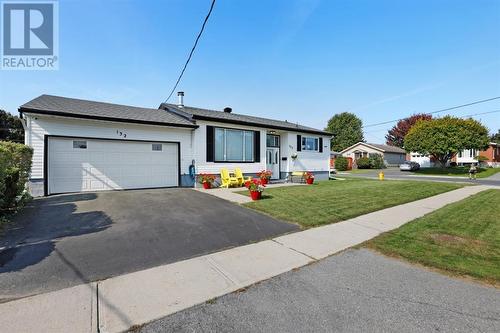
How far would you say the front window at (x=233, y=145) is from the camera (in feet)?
43.4

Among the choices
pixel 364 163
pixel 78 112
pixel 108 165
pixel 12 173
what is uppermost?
pixel 78 112

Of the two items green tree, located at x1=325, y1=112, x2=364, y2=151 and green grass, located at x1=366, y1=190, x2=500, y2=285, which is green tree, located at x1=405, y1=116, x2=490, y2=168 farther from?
green grass, located at x1=366, y1=190, x2=500, y2=285

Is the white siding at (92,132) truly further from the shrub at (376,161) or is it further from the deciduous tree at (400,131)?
the deciduous tree at (400,131)

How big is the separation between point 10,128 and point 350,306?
38.8 metres

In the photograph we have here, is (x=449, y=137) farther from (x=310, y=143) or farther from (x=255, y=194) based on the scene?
(x=255, y=194)

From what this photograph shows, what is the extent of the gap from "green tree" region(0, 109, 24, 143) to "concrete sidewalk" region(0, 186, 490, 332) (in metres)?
34.0

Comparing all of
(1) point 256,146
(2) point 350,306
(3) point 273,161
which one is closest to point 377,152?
(3) point 273,161

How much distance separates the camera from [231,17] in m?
8.00

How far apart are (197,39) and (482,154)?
196ft

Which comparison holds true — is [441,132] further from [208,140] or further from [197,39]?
[197,39]

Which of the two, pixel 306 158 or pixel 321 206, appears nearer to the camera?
pixel 321 206

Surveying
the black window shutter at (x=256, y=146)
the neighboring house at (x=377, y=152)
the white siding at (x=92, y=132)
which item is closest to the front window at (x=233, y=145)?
the black window shutter at (x=256, y=146)

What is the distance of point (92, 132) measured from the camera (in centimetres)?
1023

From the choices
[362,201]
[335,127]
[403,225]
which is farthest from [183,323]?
[335,127]
